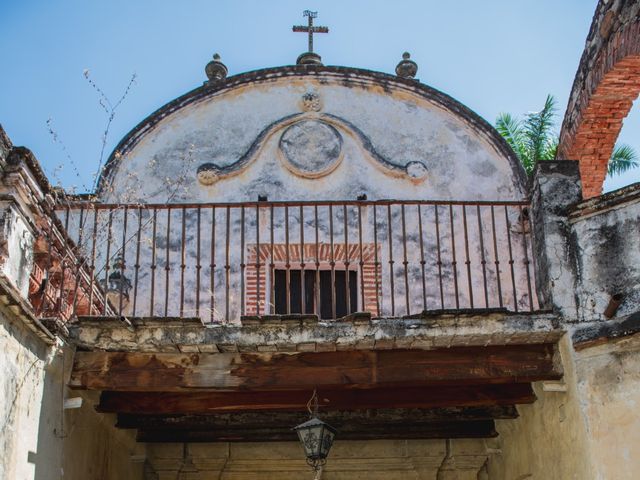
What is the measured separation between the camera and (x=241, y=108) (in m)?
11.7

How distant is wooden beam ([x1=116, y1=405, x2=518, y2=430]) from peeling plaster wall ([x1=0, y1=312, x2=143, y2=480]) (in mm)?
717

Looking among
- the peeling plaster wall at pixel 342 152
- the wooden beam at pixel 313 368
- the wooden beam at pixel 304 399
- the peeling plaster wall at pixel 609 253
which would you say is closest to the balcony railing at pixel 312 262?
the peeling plaster wall at pixel 342 152

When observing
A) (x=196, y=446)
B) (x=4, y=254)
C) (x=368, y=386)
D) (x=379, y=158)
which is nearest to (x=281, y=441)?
(x=196, y=446)

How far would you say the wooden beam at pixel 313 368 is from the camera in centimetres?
737

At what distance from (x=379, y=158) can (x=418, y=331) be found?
14.3ft

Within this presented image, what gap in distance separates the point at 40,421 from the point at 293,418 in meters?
2.88

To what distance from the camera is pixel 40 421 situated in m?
6.74

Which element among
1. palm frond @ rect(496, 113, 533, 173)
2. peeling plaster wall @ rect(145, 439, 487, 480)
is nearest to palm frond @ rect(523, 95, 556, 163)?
palm frond @ rect(496, 113, 533, 173)

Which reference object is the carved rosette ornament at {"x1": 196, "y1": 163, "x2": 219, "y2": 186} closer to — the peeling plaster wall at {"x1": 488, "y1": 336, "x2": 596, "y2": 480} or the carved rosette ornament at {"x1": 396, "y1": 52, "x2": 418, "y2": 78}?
the carved rosette ornament at {"x1": 396, "y1": 52, "x2": 418, "y2": 78}

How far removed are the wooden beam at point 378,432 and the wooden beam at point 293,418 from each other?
15cm

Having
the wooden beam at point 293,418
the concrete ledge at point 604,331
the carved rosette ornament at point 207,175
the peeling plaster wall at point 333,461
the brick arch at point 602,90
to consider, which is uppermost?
the brick arch at point 602,90

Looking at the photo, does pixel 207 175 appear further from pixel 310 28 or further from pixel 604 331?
pixel 604 331

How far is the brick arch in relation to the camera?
9.91m

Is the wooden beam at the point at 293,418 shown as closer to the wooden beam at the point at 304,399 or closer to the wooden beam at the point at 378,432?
the wooden beam at the point at 378,432
